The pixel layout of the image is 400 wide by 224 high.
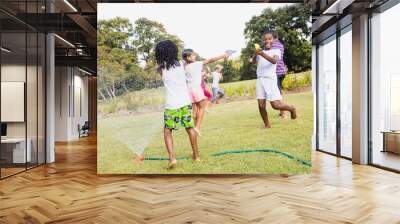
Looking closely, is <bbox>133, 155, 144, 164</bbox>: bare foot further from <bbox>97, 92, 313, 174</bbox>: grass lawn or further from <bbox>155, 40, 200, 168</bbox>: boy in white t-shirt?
<bbox>155, 40, 200, 168</bbox>: boy in white t-shirt

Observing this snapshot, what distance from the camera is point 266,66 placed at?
21.2 ft

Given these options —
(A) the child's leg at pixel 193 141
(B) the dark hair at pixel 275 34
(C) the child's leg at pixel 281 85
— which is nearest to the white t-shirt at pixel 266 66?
(C) the child's leg at pixel 281 85

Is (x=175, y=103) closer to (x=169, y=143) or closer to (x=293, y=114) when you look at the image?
(x=169, y=143)

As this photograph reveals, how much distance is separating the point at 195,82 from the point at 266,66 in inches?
46.4

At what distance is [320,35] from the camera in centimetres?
949

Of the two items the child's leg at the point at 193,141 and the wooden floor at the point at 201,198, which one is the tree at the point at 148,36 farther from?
the wooden floor at the point at 201,198

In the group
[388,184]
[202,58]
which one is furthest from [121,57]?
[388,184]

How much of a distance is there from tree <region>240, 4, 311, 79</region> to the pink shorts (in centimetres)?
72

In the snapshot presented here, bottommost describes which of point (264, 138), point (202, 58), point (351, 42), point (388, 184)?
point (388, 184)

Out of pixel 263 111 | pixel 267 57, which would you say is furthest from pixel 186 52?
pixel 263 111

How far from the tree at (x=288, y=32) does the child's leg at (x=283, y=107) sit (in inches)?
22.3

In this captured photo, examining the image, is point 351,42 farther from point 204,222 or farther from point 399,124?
point 204,222

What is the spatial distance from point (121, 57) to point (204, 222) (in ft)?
11.5

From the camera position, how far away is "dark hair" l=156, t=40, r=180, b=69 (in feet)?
20.9
